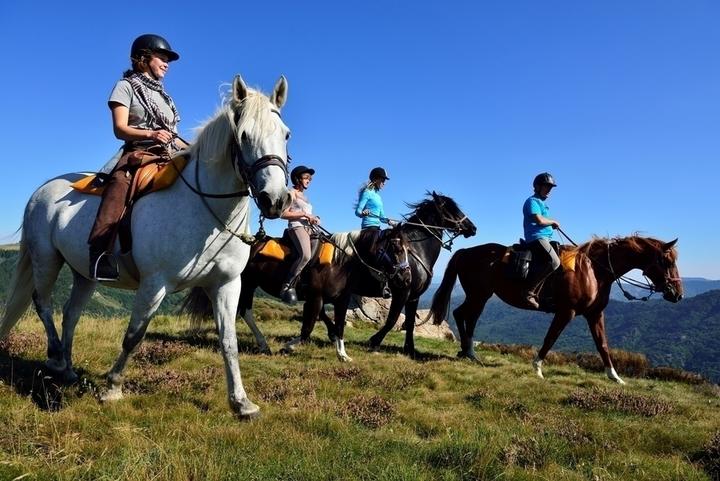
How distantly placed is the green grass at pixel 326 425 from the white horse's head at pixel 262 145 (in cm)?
209

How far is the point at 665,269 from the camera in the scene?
407 inches

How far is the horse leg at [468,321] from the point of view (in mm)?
11843

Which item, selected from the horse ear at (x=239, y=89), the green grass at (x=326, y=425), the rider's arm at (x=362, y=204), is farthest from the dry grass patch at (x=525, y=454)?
the rider's arm at (x=362, y=204)

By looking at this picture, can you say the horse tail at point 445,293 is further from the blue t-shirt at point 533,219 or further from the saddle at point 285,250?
the saddle at point 285,250

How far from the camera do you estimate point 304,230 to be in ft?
32.4

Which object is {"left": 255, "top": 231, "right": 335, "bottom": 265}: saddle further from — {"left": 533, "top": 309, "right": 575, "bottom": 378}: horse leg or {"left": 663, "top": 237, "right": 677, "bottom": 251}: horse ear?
{"left": 663, "top": 237, "right": 677, "bottom": 251}: horse ear

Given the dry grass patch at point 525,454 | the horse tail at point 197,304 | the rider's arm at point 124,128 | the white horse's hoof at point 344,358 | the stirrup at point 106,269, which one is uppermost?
the rider's arm at point 124,128

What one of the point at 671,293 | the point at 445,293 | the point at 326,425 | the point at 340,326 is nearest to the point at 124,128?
the point at 326,425

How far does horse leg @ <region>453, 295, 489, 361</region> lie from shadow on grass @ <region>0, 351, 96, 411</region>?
8.31 metres

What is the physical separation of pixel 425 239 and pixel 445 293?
2233mm

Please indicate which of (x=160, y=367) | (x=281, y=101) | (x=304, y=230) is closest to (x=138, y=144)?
(x=281, y=101)

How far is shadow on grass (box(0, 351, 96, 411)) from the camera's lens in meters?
5.06

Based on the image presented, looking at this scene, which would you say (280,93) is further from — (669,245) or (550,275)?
(669,245)

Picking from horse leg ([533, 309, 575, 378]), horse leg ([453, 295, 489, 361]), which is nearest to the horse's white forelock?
horse leg ([533, 309, 575, 378])
